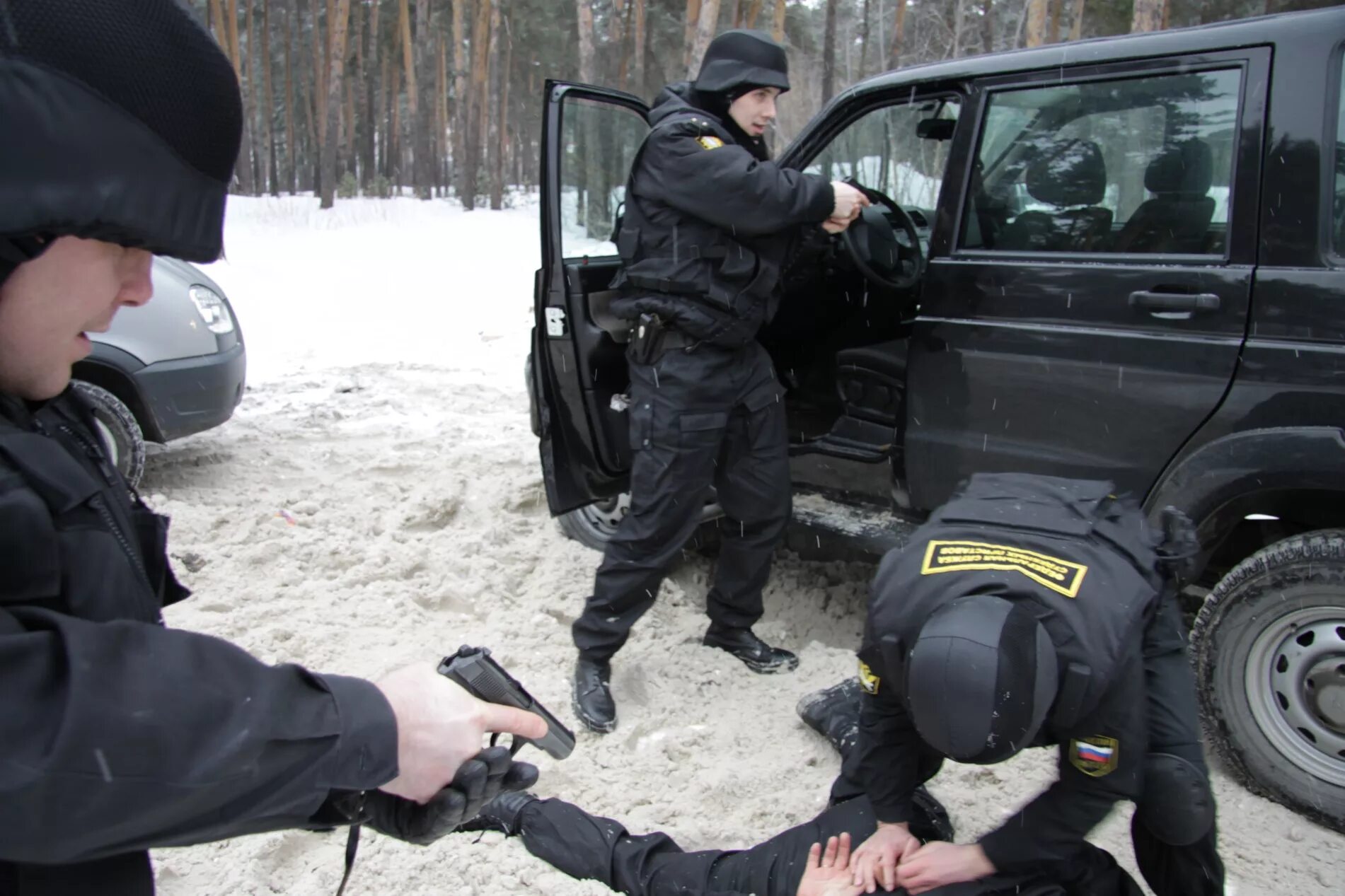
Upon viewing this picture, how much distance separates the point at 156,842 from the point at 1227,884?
245cm

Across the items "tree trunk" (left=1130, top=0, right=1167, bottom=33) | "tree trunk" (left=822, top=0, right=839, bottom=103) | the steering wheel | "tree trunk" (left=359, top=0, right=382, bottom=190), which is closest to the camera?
the steering wheel

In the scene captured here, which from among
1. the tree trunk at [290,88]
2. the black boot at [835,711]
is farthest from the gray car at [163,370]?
the tree trunk at [290,88]

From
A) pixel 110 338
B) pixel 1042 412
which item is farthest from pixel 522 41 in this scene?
pixel 1042 412

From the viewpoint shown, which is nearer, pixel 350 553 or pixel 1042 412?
pixel 1042 412

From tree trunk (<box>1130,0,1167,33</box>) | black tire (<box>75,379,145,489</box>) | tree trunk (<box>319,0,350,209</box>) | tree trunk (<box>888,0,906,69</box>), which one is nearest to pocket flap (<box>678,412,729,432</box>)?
black tire (<box>75,379,145,489</box>)

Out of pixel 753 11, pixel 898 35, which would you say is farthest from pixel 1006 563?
pixel 898 35

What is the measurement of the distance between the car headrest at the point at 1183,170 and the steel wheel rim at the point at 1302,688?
1.11 m

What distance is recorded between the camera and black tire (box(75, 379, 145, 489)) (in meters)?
4.53

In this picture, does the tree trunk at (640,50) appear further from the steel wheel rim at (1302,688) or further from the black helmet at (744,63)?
the steel wheel rim at (1302,688)

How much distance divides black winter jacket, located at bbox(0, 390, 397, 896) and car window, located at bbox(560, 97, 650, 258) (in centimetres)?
264

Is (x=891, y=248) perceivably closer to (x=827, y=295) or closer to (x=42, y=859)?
(x=827, y=295)

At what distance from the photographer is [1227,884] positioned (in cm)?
241

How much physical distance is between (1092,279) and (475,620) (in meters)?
2.40

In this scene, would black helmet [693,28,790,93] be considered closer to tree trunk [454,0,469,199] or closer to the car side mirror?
the car side mirror
